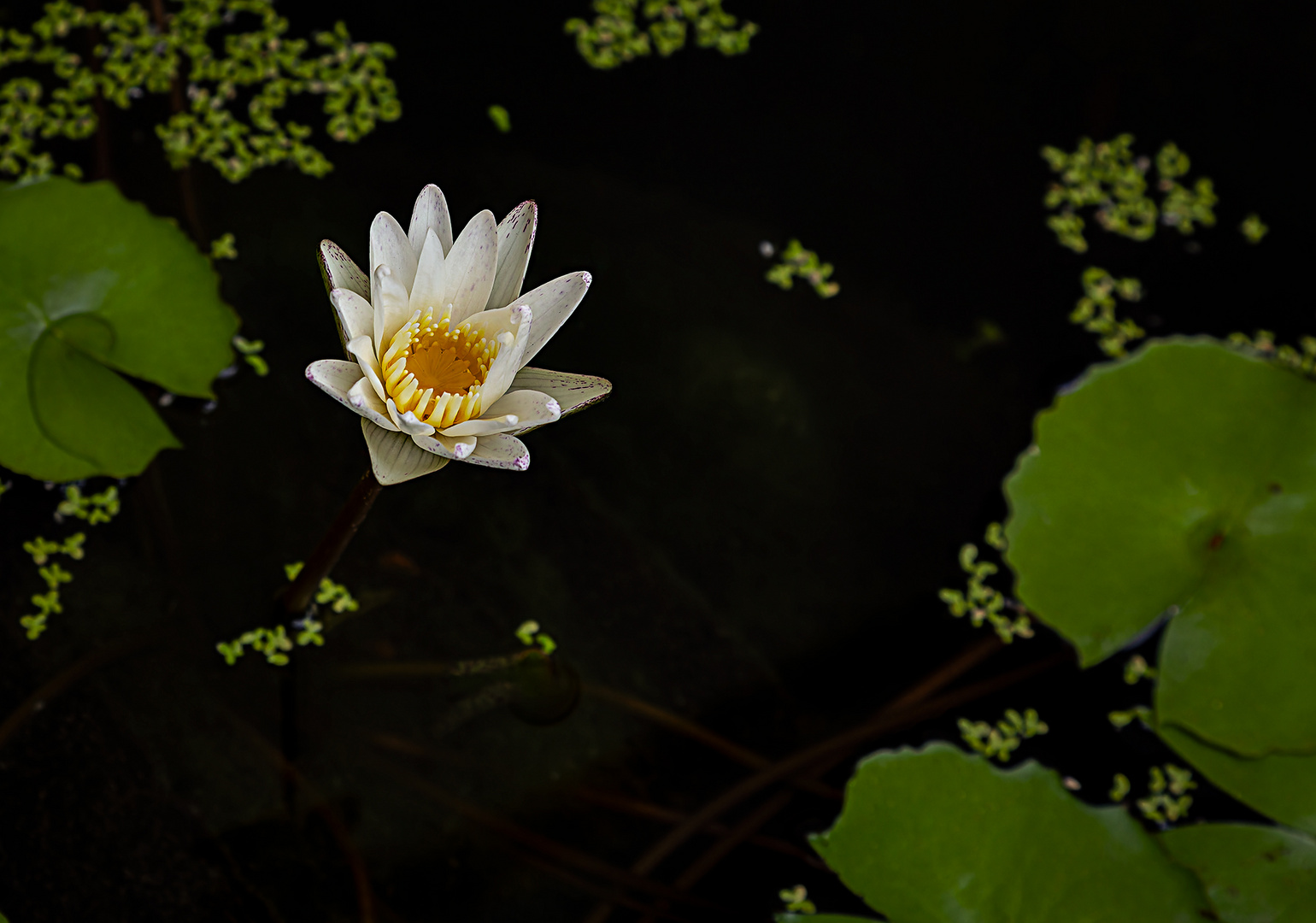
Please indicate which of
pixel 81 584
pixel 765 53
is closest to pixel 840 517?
pixel 765 53

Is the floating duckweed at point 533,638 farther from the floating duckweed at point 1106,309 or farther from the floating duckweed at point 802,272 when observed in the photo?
the floating duckweed at point 1106,309

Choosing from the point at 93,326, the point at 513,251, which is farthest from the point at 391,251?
the point at 93,326

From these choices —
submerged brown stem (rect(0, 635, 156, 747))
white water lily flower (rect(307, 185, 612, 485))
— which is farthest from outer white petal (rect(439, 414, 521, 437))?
submerged brown stem (rect(0, 635, 156, 747))

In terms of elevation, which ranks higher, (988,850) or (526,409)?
(526,409)

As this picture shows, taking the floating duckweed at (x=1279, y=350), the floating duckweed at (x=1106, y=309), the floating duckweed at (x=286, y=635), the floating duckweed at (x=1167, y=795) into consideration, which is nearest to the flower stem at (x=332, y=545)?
the floating duckweed at (x=286, y=635)

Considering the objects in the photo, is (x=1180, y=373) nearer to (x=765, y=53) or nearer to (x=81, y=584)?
(x=765, y=53)

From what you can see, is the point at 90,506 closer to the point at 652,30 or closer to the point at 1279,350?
the point at 652,30
